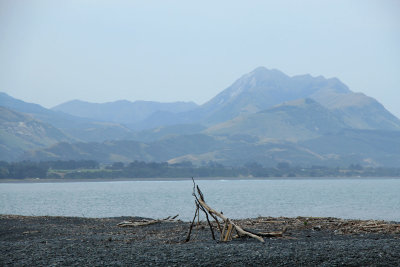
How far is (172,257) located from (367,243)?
6.62 m

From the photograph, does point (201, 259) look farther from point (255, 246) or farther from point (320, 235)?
point (320, 235)

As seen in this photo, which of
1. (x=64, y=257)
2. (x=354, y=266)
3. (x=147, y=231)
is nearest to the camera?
(x=354, y=266)

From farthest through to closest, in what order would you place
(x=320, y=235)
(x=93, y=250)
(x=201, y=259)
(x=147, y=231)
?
(x=147, y=231) < (x=320, y=235) < (x=93, y=250) < (x=201, y=259)

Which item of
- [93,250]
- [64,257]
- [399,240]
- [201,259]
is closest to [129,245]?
[93,250]

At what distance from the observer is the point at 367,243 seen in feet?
61.5

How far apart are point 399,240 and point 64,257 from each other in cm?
1172

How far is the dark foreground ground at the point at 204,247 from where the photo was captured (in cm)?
1653

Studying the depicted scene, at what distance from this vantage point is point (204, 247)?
19094 mm

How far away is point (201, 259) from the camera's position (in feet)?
55.6

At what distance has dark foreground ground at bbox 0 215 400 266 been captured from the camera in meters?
16.5

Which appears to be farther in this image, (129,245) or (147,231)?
(147,231)

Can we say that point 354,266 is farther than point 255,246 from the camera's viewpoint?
No

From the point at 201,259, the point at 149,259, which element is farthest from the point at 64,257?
A: the point at 201,259

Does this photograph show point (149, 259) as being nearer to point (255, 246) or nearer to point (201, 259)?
point (201, 259)
